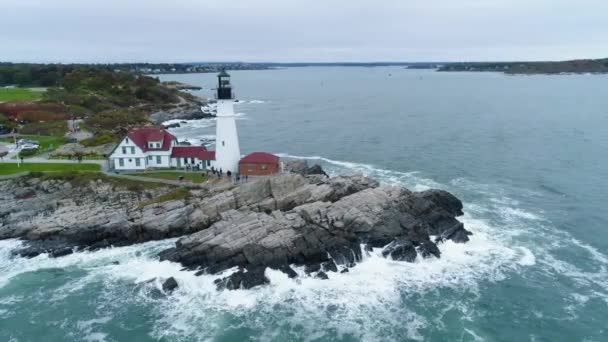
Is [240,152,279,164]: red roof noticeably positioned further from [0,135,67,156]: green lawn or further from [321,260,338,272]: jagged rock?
[0,135,67,156]: green lawn

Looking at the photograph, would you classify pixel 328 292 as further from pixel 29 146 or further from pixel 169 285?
pixel 29 146

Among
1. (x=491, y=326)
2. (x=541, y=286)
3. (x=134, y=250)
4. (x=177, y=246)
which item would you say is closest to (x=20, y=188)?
(x=134, y=250)

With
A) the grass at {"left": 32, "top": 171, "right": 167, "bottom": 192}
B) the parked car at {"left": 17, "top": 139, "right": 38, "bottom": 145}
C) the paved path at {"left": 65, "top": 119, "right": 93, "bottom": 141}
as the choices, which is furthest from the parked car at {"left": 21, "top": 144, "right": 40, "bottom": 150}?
the grass at {"left": 32, "top": 171, "right": 167, "bottom": 192}

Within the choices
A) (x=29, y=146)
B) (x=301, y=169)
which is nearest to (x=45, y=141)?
(x=29, y=146)

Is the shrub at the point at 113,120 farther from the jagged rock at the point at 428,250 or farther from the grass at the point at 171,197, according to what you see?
the jagged rock at the point at 428,250

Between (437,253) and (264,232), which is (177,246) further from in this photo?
(437,253)

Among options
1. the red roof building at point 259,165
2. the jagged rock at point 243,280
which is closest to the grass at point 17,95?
the red roof building at point 259,165
